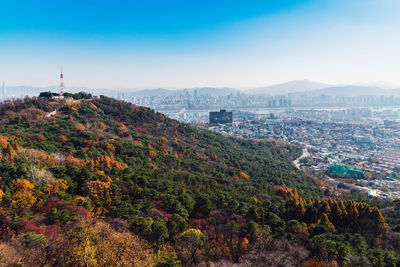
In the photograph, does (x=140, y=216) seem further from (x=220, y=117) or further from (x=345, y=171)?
(x=220, y=117)

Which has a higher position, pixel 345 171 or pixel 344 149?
pixel 344 149

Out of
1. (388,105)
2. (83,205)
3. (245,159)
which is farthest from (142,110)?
(388,105)

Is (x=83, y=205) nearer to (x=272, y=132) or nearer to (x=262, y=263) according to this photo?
(x=262, y=263)

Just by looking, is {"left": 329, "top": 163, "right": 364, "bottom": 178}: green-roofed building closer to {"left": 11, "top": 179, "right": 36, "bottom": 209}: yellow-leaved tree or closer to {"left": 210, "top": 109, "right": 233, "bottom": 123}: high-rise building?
{"left": 11, "top": 179, "right": 36, "bottom": 209}: yellow-leaved tree

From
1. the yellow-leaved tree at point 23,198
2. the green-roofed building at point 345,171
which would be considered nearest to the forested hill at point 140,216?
the yellow-leaved tree at point 23,198

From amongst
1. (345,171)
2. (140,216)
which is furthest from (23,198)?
(345,171)

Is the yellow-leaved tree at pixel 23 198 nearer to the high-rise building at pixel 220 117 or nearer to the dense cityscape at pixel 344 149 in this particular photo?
the dense cityscape at pixel 344 149

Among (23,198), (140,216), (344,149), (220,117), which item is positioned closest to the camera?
(23,198)

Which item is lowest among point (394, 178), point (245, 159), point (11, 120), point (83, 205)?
point (394, 178)

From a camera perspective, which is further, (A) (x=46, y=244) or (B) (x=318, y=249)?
(B) (x=318, y=249)
